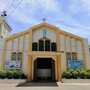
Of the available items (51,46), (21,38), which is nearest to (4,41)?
(21,38)

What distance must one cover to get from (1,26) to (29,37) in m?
7.54

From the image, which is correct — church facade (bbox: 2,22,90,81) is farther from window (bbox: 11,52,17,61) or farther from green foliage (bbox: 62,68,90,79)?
green foliage (bbox: 62,68,90,79)

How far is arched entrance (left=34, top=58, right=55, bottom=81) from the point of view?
2738 centimetres

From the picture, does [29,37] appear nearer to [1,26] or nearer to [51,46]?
[51,46]

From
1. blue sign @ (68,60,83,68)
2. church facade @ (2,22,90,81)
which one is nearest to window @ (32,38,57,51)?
church facade @ (2,22,90,81)

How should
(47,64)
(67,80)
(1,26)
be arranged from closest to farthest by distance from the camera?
(67,80), (47,64), (1,26)

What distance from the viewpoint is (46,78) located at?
27.4 m

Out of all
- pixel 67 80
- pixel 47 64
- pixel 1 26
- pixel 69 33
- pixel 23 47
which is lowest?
pixel 67 80

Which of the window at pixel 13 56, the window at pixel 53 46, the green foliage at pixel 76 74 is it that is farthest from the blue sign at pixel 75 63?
the window at pixel 13 56

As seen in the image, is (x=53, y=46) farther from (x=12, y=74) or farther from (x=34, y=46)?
(x=12, y=74)

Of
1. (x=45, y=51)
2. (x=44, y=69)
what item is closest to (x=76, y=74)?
(x=45, y=51)

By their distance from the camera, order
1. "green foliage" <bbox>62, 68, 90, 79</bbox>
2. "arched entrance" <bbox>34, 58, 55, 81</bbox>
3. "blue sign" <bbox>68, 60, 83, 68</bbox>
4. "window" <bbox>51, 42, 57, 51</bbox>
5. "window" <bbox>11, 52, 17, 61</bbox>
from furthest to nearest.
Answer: "arched entrance" <bbox>34, 58, 55, 81</bbox> → "window" <bbox>51, 42, 57, 51</bbox> → "window" <bbox>11, 52, 17, 61</bbox> → "blue sign" <bbox>68, 60, 83, 68</bbox> → "green foliage" <bbox>62, 68, 90, 79</bbox>

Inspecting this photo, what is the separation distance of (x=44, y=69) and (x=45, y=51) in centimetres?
290

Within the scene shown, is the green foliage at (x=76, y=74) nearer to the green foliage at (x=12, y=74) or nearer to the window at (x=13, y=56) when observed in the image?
the green foliage at (x=12, y=74)
